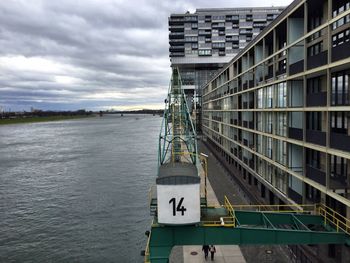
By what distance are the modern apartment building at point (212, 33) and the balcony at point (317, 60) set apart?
→ 389ft

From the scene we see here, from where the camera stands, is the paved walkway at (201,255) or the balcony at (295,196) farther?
the balcony at (295,196)

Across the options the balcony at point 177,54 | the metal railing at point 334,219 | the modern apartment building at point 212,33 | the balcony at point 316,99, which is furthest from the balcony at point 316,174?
the balcony at point 177,54

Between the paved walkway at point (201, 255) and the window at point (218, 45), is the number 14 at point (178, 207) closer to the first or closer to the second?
the paved walkway at point (201, 255)

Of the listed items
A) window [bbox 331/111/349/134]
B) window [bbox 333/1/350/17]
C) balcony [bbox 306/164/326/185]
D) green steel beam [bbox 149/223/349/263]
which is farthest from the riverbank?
window [bbox 333/1/350/17]

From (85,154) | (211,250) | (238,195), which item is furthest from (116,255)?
(85,154)

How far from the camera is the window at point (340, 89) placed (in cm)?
2004

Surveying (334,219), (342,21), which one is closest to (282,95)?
(342,21)

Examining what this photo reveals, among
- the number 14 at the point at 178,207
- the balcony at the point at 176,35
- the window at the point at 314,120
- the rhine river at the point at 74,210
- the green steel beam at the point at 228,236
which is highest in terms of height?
the balcony at the point at 176,35

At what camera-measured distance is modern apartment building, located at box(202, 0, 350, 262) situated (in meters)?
20.2

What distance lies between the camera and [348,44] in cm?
1777

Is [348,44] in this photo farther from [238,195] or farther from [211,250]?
[238,195]

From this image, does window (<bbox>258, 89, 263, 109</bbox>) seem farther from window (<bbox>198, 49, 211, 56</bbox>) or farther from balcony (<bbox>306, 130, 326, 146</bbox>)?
window (<bbox>198, 49, 211, 56</bbox>)

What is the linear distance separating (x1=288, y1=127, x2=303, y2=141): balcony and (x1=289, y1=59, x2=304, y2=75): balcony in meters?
4.44

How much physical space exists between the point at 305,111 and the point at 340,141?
Result: 5.36m
